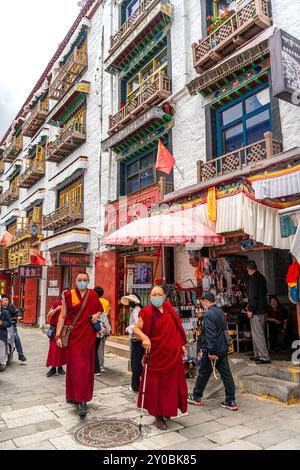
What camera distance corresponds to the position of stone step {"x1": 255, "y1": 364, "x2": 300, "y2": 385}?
5.99m

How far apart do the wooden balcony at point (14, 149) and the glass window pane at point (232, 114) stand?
23108mm

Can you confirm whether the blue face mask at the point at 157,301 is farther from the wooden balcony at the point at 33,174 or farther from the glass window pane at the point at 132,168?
the wooden balcony at the point at 33,174

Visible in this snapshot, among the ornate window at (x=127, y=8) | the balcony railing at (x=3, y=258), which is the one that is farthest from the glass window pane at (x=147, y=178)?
the balcony railing at (x=3, y=258)

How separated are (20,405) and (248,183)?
558 centimetres

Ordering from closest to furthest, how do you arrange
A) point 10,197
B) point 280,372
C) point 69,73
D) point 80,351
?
point 80,351 → point 280,372 → point 69,73 → point 10,197

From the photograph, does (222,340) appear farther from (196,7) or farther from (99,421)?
(196,7)

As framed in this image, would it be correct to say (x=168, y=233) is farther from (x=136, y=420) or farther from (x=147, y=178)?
(x=147, y=178)

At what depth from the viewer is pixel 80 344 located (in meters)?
5.48

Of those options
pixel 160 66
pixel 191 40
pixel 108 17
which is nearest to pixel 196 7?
pixel 191 40

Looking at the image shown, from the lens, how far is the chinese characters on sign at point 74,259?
1436cm

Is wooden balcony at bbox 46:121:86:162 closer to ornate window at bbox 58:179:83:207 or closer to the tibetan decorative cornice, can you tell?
ornate window at bbox 58:179:83:207

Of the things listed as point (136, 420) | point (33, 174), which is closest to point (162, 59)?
point (136, 420)

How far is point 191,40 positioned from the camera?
36.4ft

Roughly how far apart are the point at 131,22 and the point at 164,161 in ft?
22.4
